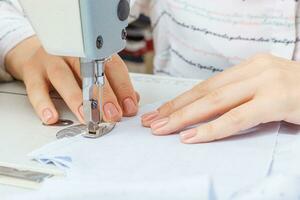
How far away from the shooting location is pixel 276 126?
77 centimetres

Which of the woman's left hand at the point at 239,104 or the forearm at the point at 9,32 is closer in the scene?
the woman's left hand at the point at 239,104

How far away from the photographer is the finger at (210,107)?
2.48ft

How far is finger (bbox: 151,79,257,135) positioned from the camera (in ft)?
2.48

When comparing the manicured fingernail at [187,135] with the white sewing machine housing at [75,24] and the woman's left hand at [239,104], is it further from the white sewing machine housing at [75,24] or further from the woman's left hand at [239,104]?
the white sewing machine housing at [75,24]

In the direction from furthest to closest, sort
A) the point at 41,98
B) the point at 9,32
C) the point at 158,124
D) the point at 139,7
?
1. the point at 139,7
2. the point at 9,32
3. the point at 41,98
4. the point at 158,124

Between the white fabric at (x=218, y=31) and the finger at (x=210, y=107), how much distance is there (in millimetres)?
298

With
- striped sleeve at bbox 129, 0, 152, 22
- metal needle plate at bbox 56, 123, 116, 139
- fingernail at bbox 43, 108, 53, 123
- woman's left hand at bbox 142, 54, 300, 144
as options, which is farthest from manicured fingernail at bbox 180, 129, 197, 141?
striped sleeve at bbox 129, 0, 152, 22

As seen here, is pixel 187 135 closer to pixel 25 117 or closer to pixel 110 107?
pixel 110 107

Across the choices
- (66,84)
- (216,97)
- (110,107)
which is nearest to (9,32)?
(66,84)

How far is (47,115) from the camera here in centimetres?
81

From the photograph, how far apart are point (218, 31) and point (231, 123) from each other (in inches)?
16.4

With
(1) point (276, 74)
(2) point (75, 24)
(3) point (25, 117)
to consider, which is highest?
(2) point (75, 24)

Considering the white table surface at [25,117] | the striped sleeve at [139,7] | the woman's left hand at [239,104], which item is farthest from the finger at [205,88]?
the striped sleeve at [139,7]

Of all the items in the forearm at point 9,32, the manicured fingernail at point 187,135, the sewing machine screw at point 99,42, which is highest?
the sewing machine screw at point 99,42
